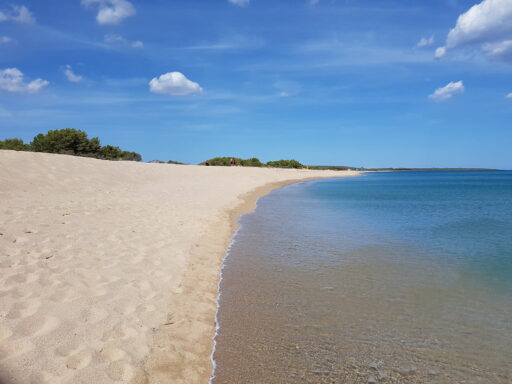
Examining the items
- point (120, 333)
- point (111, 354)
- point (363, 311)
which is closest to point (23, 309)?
point (120, 333)

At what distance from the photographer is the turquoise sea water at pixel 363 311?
4.18m

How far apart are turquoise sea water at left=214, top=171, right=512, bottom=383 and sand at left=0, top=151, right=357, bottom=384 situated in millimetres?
520

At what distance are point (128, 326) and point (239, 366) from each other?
4.95 ft

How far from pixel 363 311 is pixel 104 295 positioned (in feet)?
13.1

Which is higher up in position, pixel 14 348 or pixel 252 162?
pixel 252 162

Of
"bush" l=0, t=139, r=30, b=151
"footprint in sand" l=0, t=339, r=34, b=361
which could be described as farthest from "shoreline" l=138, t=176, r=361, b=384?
"bush" l=0, t=139, r=30, b=151

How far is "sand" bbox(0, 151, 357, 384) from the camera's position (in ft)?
12.3

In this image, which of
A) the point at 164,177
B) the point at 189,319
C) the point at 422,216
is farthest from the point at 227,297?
the point at 164,177

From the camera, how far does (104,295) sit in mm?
5305

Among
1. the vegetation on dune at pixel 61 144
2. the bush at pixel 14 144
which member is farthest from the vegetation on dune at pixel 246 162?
the bush at pixel 14 144

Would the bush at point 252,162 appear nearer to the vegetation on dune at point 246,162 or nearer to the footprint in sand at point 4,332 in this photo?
the vegetation on dune at point 246,162

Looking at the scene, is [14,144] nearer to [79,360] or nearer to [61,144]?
[61,144]

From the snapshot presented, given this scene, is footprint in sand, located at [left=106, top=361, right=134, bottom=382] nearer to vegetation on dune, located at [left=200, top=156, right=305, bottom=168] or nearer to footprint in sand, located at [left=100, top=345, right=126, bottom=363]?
footprint in sand, located at [left=100, top=345, right=126, bottom=363]

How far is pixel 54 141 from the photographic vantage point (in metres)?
46.5
